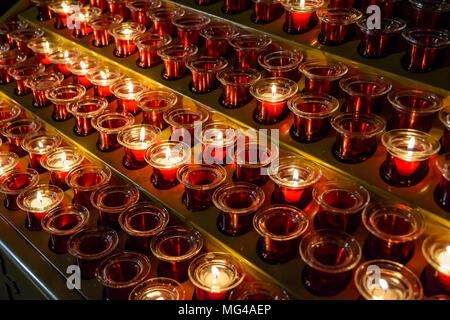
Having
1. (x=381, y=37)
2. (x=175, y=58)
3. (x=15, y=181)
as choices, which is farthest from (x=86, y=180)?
(x=381, y=37)

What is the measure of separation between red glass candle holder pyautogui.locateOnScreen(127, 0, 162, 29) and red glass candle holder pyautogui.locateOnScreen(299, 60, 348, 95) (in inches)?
32.2

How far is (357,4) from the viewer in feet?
6.22

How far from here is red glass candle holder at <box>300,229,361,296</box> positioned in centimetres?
136

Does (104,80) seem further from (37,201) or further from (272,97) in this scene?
(272,97)

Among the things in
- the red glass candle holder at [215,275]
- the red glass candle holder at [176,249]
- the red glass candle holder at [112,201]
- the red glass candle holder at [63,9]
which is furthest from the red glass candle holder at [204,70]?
the red glass candle holder at [63,9]

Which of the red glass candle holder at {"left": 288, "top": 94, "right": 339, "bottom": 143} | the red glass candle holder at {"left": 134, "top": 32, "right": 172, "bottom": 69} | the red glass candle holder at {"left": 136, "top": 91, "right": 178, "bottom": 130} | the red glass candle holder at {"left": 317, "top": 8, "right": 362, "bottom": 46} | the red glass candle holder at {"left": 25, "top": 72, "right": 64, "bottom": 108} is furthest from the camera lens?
the red glass candle holder at {"left": 25, "top": 72, "right": 64, "bottom": 108}

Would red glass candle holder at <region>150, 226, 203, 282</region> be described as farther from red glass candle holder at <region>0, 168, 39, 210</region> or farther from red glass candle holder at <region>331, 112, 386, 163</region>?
red glass candle holder at <region>0, 168, 39, 210</region>

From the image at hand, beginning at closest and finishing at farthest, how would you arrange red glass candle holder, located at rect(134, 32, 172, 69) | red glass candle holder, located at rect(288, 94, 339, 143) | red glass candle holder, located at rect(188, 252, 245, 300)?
red glass candle holder, located at rect(188, 252, 245, 300) < red glass candle holder, located at rect(288, 94, 339, 143) < red glass candle holder, located at rect(134, 32, 172, 69)

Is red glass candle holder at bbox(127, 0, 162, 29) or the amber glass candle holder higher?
red glass candle holder at bbox(127, 0, 162, 29)

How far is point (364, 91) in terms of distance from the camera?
169cm

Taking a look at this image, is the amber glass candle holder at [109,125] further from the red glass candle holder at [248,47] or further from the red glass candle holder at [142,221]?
the red glass candle holder at [248,47]

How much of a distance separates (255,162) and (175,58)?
0.58 m

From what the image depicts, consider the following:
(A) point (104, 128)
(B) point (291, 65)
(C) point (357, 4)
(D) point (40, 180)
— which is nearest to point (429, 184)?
(B) point (291, 65)

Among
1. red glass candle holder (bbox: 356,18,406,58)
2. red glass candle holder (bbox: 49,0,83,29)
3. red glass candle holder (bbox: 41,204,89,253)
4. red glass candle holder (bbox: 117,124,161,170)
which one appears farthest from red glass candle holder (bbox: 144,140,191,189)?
red glass candle holder (bbox: 49,0,83,29)
